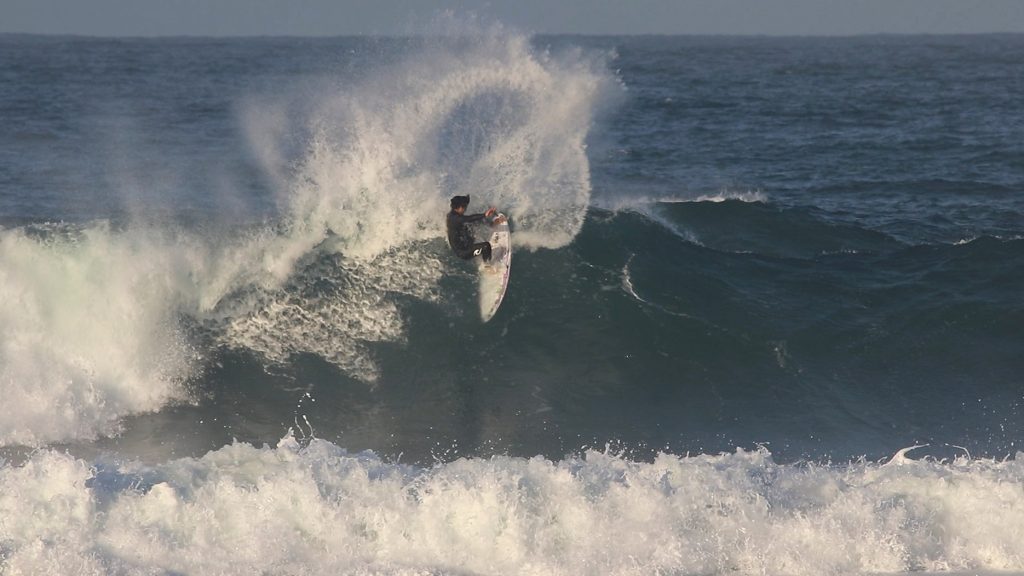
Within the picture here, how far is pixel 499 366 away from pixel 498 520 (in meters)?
4.66

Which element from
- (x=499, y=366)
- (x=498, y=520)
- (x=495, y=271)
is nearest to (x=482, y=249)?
(x=495, y=271)

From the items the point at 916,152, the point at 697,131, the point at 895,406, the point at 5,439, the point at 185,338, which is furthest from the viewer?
the point at 697,131

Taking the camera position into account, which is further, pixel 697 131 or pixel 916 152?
pixel 697 131

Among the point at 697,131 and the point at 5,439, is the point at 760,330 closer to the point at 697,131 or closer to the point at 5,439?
the point at 5,439

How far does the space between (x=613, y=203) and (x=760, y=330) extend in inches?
201

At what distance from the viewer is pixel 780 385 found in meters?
12.9

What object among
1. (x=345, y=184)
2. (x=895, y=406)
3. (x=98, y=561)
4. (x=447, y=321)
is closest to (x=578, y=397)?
(x=447, y=321)

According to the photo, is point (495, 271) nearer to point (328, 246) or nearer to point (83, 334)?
point (328, 246)

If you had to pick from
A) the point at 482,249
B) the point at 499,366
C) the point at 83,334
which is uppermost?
the point at 482,249

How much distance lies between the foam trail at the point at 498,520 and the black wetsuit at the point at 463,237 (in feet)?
14.0

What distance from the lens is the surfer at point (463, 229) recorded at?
42.7ft

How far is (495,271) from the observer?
46.4ft

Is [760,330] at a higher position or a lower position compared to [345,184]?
lower

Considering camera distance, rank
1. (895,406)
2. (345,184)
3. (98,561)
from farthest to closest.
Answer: (345,184), (895,406), (98,561)
